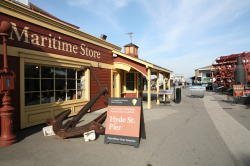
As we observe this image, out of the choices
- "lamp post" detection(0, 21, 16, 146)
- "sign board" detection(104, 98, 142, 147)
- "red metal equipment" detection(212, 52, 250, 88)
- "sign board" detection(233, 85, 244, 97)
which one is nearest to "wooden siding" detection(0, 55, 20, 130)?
"lamp post" detection(0, 21, 16, 146)

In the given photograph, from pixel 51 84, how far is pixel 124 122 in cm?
399

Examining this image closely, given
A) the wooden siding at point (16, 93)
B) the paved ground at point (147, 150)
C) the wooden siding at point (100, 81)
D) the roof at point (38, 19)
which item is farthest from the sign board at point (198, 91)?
the wooden siding at point (16, 93)

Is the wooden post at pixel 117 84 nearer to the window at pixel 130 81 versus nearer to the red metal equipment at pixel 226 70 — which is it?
the window at pixel 130 81

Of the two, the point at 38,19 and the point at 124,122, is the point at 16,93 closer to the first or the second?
the point at 38,19

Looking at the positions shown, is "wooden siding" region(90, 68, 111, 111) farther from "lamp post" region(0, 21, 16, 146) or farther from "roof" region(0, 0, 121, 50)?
"lamp post" region(0, 21, 16, 146)

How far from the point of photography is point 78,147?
406 cm

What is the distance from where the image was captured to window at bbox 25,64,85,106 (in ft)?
19.4

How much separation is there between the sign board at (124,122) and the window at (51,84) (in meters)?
3.27

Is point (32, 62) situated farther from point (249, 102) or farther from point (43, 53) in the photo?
point (249, 102)

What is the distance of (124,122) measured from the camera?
14.2 feet

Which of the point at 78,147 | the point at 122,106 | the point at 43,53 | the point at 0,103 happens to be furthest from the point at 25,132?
the point at 122,106

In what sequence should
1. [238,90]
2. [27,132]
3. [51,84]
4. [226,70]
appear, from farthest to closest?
[226,70] < [238,90] < [51,84] < [27,132]

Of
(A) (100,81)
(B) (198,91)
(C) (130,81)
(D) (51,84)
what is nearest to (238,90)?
(B) (198,91)

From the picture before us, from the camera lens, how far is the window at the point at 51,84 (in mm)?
5901
